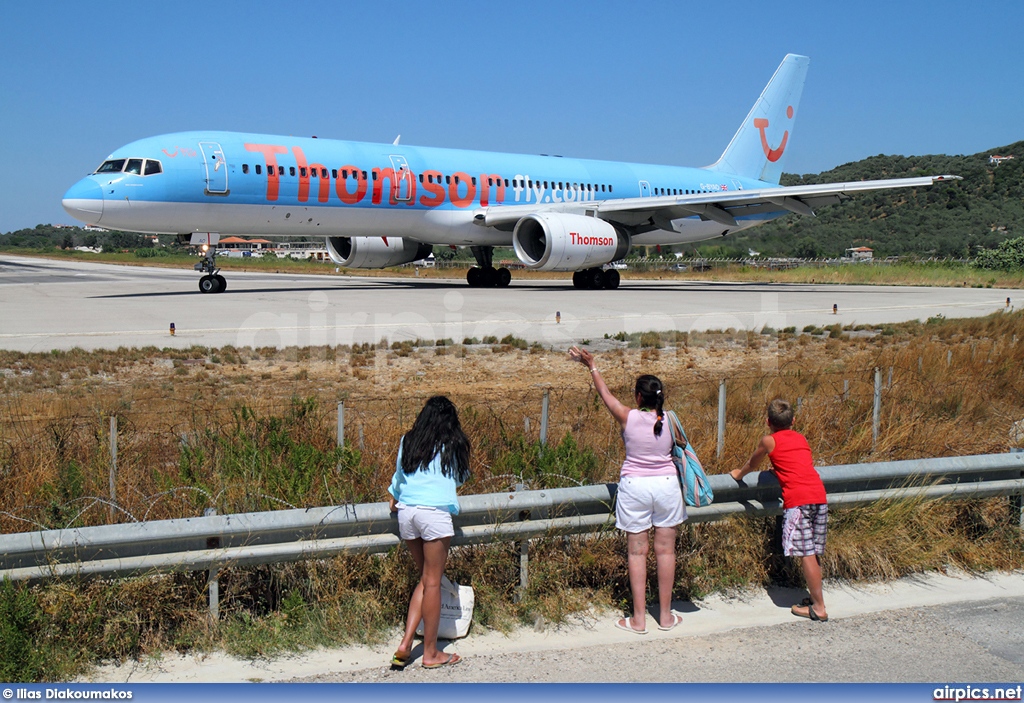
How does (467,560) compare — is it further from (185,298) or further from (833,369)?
(185,298)

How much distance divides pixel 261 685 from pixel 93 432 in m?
3.86

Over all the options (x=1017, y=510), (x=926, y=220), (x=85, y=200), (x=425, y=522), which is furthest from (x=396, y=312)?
(x=926, y=220)

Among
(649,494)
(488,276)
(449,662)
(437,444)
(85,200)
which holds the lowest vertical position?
(449,662)

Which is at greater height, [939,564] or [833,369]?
[833,369]

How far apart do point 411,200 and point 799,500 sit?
72.4 feet

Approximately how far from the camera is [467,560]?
5.32 m

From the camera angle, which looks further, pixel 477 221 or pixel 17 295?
A: pixel 477 221

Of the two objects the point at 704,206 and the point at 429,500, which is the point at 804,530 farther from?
the point at 704,206

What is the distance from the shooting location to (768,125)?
39.2 m

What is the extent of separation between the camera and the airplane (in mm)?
21844

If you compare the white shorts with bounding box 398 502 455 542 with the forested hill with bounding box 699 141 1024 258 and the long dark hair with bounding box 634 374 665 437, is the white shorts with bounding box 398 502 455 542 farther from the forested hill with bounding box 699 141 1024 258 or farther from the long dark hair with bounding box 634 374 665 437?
the forested hill with bounding box 699 141 1024 258

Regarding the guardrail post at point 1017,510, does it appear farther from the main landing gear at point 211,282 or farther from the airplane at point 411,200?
the main landing gear at point 211,282

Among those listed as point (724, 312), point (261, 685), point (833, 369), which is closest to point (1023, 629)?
point (261, 685)

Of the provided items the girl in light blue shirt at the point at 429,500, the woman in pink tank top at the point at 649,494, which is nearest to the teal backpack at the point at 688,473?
the woman in pink tank top at the point at 649,494
